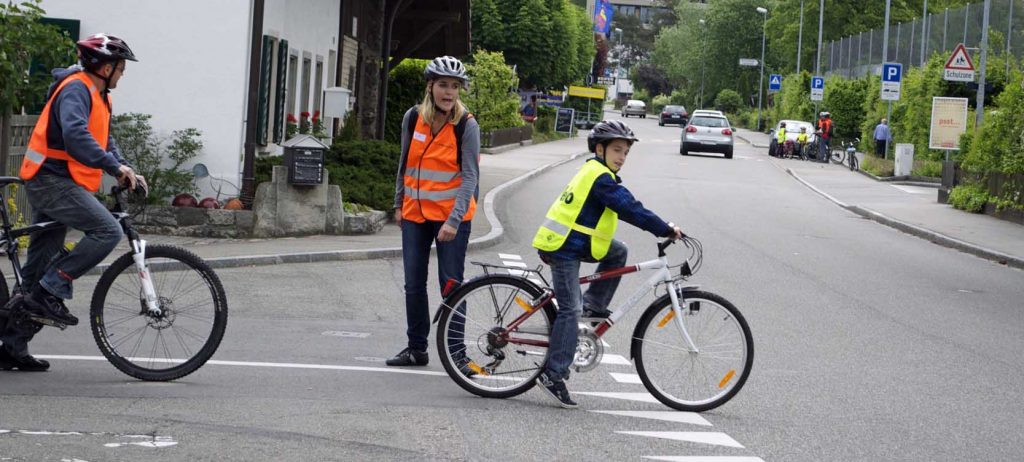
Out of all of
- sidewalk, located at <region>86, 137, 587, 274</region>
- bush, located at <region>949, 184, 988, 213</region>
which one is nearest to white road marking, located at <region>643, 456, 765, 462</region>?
sidewalk, located at <region>86, 137, 587, 274</region>

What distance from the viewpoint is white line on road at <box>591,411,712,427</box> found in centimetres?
789

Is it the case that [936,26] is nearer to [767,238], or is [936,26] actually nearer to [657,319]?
[767,238]

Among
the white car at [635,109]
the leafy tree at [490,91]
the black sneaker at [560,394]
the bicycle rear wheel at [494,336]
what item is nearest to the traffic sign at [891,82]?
the leafy tree at [490,91]

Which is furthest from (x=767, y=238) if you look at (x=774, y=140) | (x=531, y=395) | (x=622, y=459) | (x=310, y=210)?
(x=774, y=140)

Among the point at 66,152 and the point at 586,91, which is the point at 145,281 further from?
the point at 586,91

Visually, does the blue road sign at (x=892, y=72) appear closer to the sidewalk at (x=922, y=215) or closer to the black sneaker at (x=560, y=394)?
the sidewalk at (x=922, y=215)

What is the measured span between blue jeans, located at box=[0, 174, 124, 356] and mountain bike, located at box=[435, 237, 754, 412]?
186 centimetres

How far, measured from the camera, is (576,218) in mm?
8086

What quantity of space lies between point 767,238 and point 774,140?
124ft

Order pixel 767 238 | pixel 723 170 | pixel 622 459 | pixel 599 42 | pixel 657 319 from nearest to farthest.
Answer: pixel 622 459, pixel 657 319, pixel 767 238, pixel 723 170, pixel 599 42

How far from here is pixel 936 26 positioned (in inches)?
2021

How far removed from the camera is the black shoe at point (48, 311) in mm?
8047

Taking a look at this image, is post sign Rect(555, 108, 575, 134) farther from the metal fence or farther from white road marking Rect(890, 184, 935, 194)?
white road marking Rect(890, 184, 935, 194)

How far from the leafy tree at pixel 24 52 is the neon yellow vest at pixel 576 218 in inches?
299
